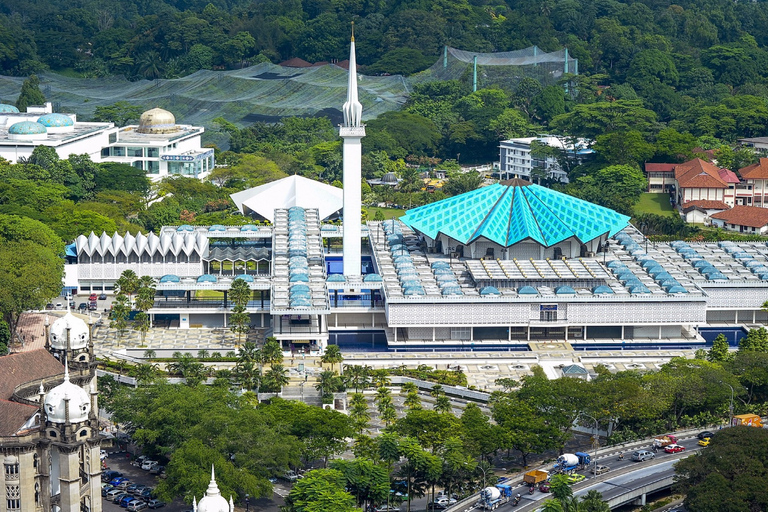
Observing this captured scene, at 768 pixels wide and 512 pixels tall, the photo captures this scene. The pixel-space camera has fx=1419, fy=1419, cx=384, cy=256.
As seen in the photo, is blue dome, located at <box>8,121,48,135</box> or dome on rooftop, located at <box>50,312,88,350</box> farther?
blue dome, located at <box>8,121,48,135</box>

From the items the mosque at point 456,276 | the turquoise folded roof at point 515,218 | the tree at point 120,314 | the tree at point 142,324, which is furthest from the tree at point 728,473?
the tree at point 120,314

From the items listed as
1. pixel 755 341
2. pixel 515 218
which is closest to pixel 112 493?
pixel 755 341

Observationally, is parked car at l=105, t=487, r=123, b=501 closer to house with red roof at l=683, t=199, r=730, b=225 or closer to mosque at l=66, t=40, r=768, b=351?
mosque at l=66, t=40, r=768, b=351

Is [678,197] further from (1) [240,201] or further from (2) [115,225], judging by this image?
(2) [115,225]

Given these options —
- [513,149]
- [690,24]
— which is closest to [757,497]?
[513,149]

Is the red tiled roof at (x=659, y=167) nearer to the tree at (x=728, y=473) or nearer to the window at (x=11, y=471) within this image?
the tree at (x=728, y=473)

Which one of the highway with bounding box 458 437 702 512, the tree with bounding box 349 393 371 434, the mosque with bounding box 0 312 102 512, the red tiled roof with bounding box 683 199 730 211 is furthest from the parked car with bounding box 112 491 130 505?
the red tiled roof with bounding box 683 199 730 211
